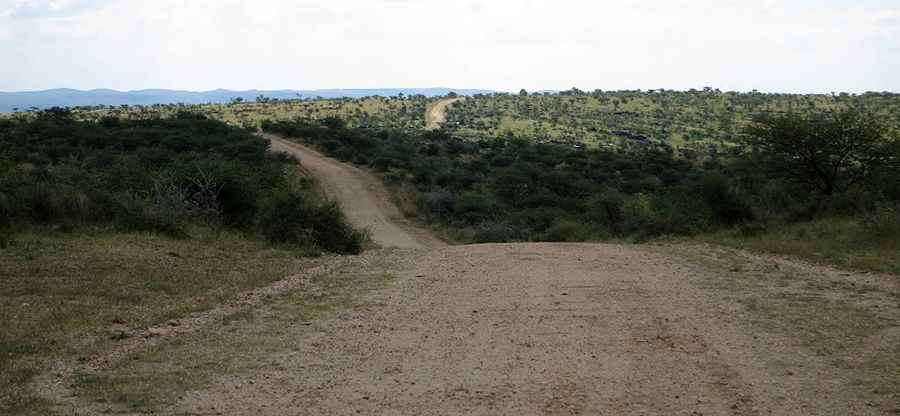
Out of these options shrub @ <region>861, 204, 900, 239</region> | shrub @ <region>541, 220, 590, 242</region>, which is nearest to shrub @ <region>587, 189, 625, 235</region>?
shrub @ <region>541, 220, 590, 242</region>

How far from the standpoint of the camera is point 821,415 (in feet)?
22.6

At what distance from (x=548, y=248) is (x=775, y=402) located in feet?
37.5

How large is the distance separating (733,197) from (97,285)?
716 inches

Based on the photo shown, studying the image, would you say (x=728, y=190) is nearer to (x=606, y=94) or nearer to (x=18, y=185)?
(x=18, y=185)

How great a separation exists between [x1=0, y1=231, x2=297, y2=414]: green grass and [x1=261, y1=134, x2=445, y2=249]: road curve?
28.6 ft

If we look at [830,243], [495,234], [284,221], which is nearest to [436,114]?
[495,234]

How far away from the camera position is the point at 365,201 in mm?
34719

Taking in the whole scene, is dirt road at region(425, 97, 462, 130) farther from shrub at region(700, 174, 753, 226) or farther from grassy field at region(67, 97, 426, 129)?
shrub at region(700, 174, 753, 226)

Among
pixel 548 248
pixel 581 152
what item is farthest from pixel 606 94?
pixel 548 248

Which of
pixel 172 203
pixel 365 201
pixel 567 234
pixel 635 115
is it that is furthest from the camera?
pixel 635 115

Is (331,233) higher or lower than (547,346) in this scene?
lower

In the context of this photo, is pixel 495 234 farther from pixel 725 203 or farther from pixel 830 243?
pixel 830 243

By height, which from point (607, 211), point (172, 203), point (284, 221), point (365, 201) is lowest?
point (365, 201)

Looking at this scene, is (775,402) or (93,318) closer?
(775,402)
